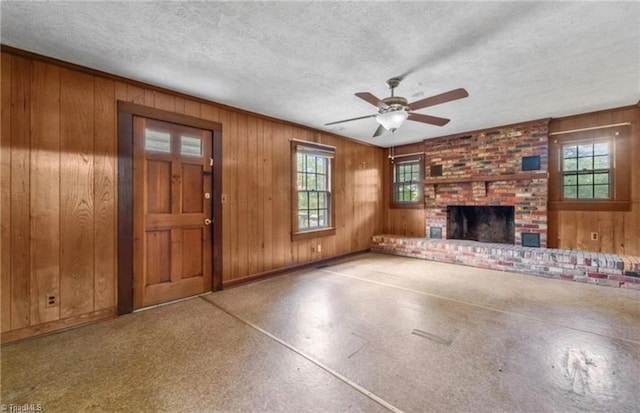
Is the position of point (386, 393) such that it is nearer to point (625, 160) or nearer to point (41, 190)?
point (41, 190)

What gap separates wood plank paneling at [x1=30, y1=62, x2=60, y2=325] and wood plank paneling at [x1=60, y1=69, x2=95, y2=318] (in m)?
0.04

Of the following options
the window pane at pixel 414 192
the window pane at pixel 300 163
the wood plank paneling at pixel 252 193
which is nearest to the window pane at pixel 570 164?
the window pane at pixel 414 192

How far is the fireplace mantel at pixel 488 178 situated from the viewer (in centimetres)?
491

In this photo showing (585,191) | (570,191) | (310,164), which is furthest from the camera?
(310,164)

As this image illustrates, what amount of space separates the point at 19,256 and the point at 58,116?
1388mm

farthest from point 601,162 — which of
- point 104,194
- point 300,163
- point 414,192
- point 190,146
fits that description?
point 104,194

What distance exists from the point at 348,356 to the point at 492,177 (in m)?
4.85

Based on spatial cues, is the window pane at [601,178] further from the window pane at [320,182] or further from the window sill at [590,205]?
the window pane at [320,182]

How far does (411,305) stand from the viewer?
3.27 metres

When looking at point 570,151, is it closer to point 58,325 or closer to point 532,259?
point 532,259

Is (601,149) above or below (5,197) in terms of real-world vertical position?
above

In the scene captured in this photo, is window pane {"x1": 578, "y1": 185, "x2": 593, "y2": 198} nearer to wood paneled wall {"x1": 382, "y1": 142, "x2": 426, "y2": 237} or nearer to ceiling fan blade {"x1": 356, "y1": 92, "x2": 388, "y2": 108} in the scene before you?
wood paneled wall {"x1": 382, "y1": 142, "x2": 426, "y2": 237}

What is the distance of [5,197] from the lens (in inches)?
96.4

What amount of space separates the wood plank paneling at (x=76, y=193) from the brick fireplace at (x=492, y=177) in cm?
603
